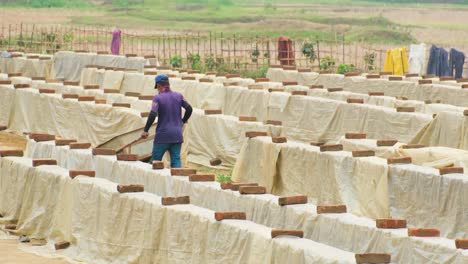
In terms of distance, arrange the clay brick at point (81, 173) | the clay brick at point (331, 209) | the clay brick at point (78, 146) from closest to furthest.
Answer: the clay brick at point (331, 209) < the clay brick at point (81, 173) < the clay brick at point (78, 146)

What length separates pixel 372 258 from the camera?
10.3 metres

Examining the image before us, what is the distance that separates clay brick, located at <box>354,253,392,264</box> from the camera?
1020 centimetres

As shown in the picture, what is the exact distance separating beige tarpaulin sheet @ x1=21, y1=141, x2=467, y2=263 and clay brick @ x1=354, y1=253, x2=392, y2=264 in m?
0.68

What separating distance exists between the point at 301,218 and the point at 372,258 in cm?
222

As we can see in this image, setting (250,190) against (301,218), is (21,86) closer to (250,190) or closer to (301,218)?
(250,190)

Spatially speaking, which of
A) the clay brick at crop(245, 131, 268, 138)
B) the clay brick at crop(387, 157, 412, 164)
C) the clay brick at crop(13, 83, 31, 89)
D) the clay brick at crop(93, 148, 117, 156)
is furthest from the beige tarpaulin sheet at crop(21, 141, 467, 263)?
the clay brick at crop(13, 83, 31, 89)

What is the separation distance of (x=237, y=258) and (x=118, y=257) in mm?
2232

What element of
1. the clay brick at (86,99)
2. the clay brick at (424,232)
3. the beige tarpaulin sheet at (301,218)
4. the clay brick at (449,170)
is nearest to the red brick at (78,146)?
the beige tarpaulin sheet at (301,218)

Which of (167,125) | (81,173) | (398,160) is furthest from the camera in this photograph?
(167,125)

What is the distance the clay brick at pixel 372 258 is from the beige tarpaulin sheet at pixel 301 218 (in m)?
0.68

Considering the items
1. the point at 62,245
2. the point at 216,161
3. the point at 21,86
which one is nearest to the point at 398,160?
the point at 62,245

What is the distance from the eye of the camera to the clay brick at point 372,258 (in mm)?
10203

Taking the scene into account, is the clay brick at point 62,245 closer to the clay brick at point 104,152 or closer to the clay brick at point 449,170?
the clay brick at point 104,152

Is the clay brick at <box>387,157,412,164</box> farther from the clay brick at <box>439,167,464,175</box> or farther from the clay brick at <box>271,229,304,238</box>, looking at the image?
the clay brick at <box>271,229,304,238</box>
